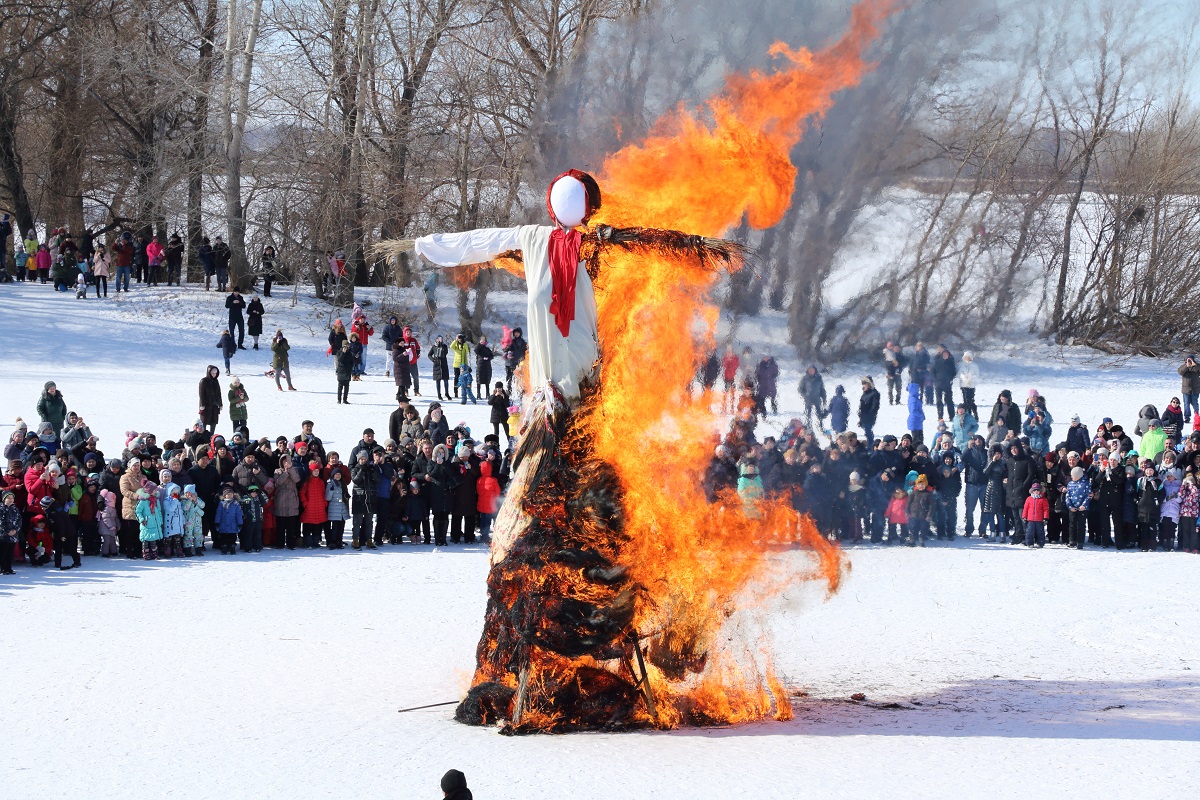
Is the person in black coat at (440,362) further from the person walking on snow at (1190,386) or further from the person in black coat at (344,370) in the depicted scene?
the person walking on snow at (1190,386)

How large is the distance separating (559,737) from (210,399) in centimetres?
1473

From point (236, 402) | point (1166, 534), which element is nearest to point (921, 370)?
point (1166, 534)

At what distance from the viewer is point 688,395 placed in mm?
8703

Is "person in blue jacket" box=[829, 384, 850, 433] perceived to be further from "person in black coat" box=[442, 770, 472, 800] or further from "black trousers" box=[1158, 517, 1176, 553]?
"person in black coat" box=[442, 770, 472, 800]

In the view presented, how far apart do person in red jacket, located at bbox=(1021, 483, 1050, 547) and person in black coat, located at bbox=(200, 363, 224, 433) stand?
12.9 m

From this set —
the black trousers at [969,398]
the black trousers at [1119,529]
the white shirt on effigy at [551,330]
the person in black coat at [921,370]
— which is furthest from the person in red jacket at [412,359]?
the white shirt on effigy at [551,330]

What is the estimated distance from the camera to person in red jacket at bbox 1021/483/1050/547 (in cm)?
1728

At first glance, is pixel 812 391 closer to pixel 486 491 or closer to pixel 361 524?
pixel 486 491

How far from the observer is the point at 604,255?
8500mm

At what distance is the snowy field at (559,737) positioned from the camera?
730 cm

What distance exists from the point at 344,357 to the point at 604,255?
1680cm

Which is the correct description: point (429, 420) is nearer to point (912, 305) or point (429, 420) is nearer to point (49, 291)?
point (912, 305)

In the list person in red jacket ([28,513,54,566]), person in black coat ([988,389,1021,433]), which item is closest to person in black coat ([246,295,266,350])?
person in red jacket ([28,513,54,566])

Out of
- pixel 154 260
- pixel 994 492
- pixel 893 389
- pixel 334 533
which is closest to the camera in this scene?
pixel 334 533
